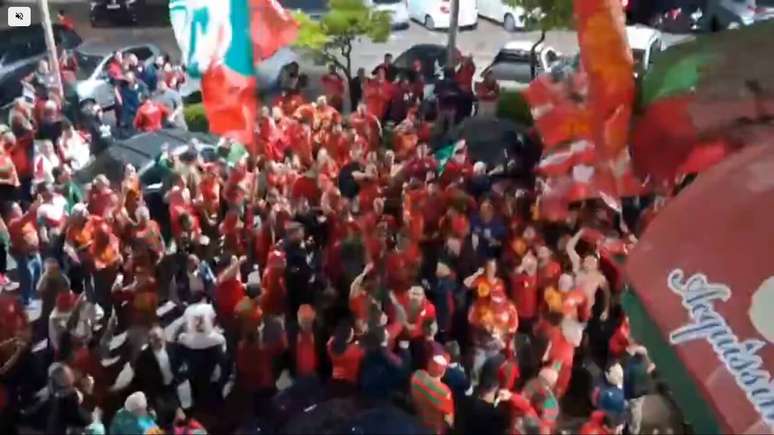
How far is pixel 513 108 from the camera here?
13875 millimetres

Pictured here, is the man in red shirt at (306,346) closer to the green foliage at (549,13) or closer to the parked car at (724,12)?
the green foliage at (549,13)

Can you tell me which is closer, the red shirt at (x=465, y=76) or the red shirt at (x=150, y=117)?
the red shirt at (x=150, y=117)

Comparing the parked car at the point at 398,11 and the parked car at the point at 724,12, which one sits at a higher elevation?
the parked car at the point at 724,12

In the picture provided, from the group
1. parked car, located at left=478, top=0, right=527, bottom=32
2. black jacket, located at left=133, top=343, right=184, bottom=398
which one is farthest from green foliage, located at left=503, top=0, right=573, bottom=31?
black jacket, located at left=133, top=343, right=184, bottom=398

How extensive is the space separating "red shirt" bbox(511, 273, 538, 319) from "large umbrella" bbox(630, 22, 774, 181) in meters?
2.42

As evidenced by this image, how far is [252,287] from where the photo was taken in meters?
9.23

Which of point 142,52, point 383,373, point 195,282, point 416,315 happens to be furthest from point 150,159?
point 142,52

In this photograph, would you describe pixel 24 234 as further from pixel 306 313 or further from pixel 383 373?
pixel 383 373

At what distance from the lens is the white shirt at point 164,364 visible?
8.05 m

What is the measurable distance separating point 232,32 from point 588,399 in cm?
338

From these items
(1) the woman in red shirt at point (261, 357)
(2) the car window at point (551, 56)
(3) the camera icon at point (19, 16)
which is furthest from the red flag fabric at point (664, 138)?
(3) the camera icon at point (19, 16)

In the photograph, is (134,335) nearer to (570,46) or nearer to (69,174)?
(69,174)

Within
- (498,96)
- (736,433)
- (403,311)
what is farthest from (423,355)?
(498,96)

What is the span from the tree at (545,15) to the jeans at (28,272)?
7862 mm
